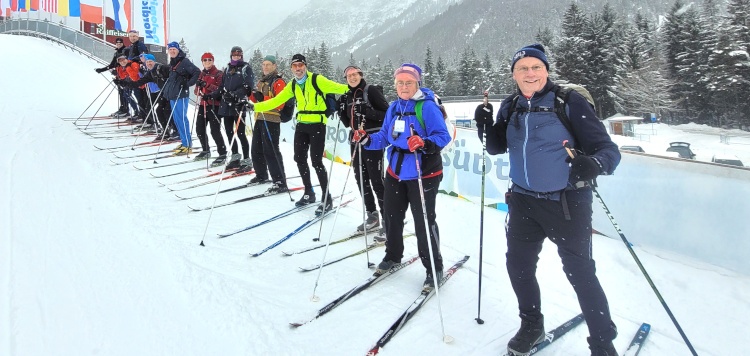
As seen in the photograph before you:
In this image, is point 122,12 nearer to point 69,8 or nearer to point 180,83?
point 69,8

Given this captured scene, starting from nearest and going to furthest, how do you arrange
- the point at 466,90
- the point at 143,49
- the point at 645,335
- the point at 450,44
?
the point at 645,335 < the point at 143,49 < the point at 466,90 < the point at 450,44

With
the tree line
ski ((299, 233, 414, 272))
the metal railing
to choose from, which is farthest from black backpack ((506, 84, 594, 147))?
the tree line

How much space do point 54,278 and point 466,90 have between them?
2643 inches

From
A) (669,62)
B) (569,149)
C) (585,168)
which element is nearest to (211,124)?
(569,149)

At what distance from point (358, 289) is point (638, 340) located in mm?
2225

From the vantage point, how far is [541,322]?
299 cm

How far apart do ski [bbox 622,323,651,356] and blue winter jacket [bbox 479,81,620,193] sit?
1429mm

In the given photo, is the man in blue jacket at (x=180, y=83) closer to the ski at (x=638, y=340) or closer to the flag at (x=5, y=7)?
the ski at (x=638, y=340)

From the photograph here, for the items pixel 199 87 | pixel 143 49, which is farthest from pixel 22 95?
pixel 199 87

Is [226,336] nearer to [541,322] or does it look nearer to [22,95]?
[541,322]

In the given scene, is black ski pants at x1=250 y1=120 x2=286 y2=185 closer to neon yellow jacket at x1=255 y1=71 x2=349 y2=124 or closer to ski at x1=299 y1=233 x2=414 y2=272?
neon yellow jacket at x1=255 y1=71 x2=349 y2=124

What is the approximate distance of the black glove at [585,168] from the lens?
92.0 inches

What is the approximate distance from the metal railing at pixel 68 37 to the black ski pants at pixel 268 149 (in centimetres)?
2041

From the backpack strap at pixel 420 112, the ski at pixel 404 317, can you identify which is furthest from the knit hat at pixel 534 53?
the ski at pixel 404 317
